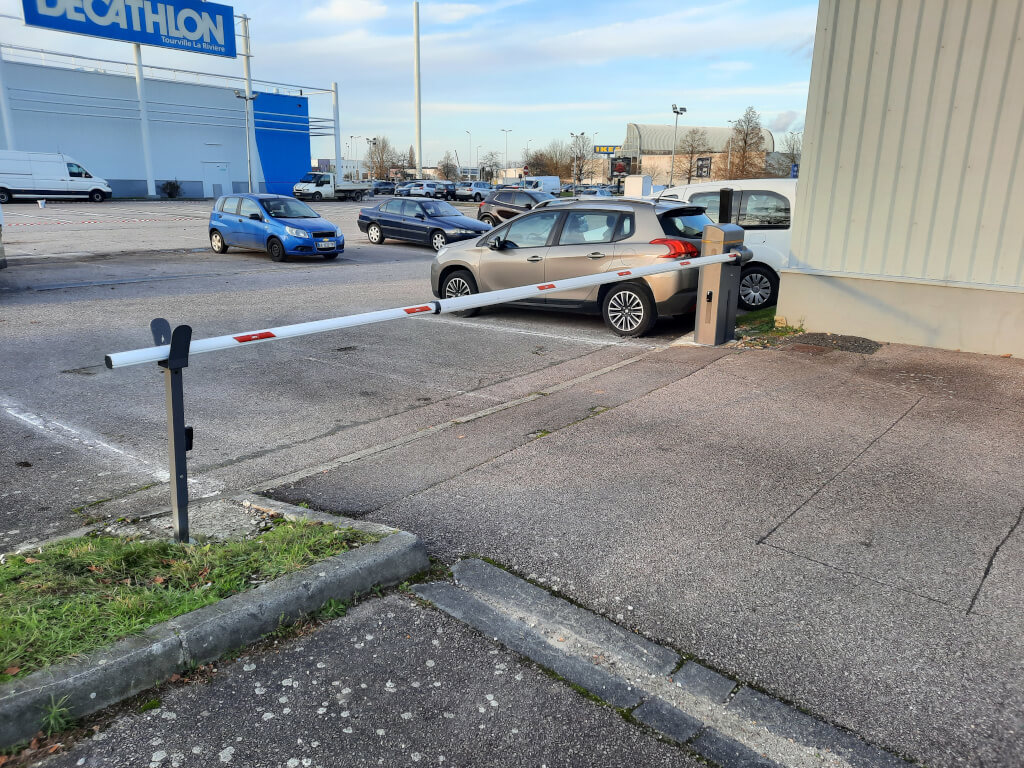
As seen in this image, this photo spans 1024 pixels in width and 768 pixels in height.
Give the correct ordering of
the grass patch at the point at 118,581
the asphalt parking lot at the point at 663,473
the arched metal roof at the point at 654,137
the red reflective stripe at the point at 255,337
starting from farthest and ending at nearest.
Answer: the arched metal roof at the point at 654,137 < the red reflective stripe at the point at 255,337 < the asphalt parking lot at the point at 663,473 < the grass patch at the point at 118,581

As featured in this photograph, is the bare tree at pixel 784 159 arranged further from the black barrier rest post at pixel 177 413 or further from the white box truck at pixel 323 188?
the black barrier rest post at pixel 177 413

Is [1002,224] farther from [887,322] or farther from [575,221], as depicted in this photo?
[575,221]

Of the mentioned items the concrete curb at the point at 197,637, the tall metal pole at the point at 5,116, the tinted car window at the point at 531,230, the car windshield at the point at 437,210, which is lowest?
the concrete curb at the point at 197,637

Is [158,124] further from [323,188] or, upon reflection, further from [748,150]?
[748,150]

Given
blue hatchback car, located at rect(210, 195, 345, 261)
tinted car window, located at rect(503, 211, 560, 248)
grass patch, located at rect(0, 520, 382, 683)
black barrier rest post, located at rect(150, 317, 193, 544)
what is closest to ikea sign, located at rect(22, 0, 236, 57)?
blue hatchback car, located at rect(210, 195, 345, 261)

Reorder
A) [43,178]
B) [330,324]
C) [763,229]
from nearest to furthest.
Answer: [330,324] < [763,229] < [43,178]

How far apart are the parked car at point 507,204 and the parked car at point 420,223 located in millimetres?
4447

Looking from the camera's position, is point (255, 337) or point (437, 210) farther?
point (437, 210)

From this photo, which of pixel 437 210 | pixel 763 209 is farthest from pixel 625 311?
pixel 437 210

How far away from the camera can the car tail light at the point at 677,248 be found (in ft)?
29.3

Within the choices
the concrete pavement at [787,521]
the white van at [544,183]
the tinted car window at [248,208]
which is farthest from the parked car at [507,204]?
the white van at [544,183]

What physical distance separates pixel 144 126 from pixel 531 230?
153 ft

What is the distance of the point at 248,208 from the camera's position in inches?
737

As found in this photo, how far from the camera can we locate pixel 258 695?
9.05ft
